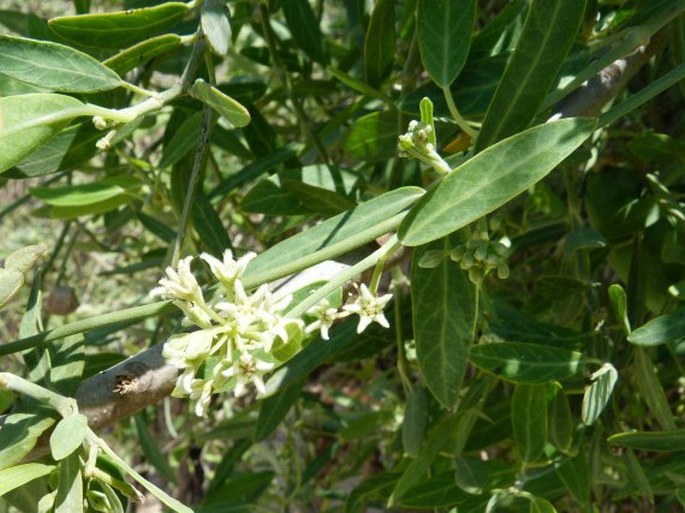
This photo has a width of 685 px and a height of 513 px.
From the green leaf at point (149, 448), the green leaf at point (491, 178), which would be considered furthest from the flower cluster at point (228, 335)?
the green leaf at point (149, 448)

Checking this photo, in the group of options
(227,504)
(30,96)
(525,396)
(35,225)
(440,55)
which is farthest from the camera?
(35,225)

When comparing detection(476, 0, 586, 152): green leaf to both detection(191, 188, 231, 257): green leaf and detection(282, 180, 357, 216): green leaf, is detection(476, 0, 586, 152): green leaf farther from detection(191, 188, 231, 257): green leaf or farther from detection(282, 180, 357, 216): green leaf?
detection(191, 188, 231, 257): green leaf

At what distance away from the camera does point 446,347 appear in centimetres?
86

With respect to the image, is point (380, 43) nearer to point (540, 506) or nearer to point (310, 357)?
point (310, 357)

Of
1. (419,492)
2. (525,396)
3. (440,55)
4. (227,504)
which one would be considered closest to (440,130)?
(440,55)

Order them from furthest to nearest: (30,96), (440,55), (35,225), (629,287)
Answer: (35,225) < (629,287) < (440,55) < (30,96)

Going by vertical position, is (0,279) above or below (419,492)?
above

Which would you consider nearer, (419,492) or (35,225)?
(419,492)

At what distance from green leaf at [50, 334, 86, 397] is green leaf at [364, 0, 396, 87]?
0.41 meters

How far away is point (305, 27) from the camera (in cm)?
123

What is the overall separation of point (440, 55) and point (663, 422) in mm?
444

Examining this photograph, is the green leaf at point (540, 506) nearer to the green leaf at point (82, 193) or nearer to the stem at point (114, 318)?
the stem at point (114, 318)

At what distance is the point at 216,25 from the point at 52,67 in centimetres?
15

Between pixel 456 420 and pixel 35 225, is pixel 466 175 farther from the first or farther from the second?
pixel 35 225
